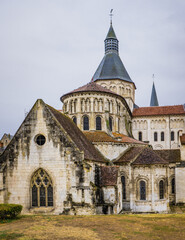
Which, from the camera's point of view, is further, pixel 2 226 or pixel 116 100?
pixel 116 100

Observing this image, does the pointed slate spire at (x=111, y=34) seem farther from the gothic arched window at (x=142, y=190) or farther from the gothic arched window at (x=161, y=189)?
the gothic arched window at (x=142, y=190)

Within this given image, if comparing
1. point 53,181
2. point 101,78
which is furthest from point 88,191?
point 101,78

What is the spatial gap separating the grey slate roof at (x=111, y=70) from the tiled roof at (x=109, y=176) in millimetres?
36171

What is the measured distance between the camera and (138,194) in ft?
122

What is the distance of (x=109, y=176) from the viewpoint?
31438mm

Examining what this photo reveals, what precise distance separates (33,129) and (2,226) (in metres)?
10.4

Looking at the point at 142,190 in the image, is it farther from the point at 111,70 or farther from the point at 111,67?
the point at 111,67

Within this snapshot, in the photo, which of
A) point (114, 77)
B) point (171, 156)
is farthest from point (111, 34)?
point (171, 156)

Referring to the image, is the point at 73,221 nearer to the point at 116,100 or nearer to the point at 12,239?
the point at 12,239

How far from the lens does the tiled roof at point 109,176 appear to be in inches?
1216

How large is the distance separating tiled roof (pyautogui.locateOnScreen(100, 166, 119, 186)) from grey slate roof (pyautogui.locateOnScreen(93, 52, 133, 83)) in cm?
3617

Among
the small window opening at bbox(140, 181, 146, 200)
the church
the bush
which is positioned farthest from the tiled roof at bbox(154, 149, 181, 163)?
the bush

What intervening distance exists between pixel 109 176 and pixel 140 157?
816 cm

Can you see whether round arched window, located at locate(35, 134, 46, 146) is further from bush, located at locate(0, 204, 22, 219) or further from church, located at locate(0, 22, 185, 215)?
bush, located at locate(0, 204, 22, 219)
